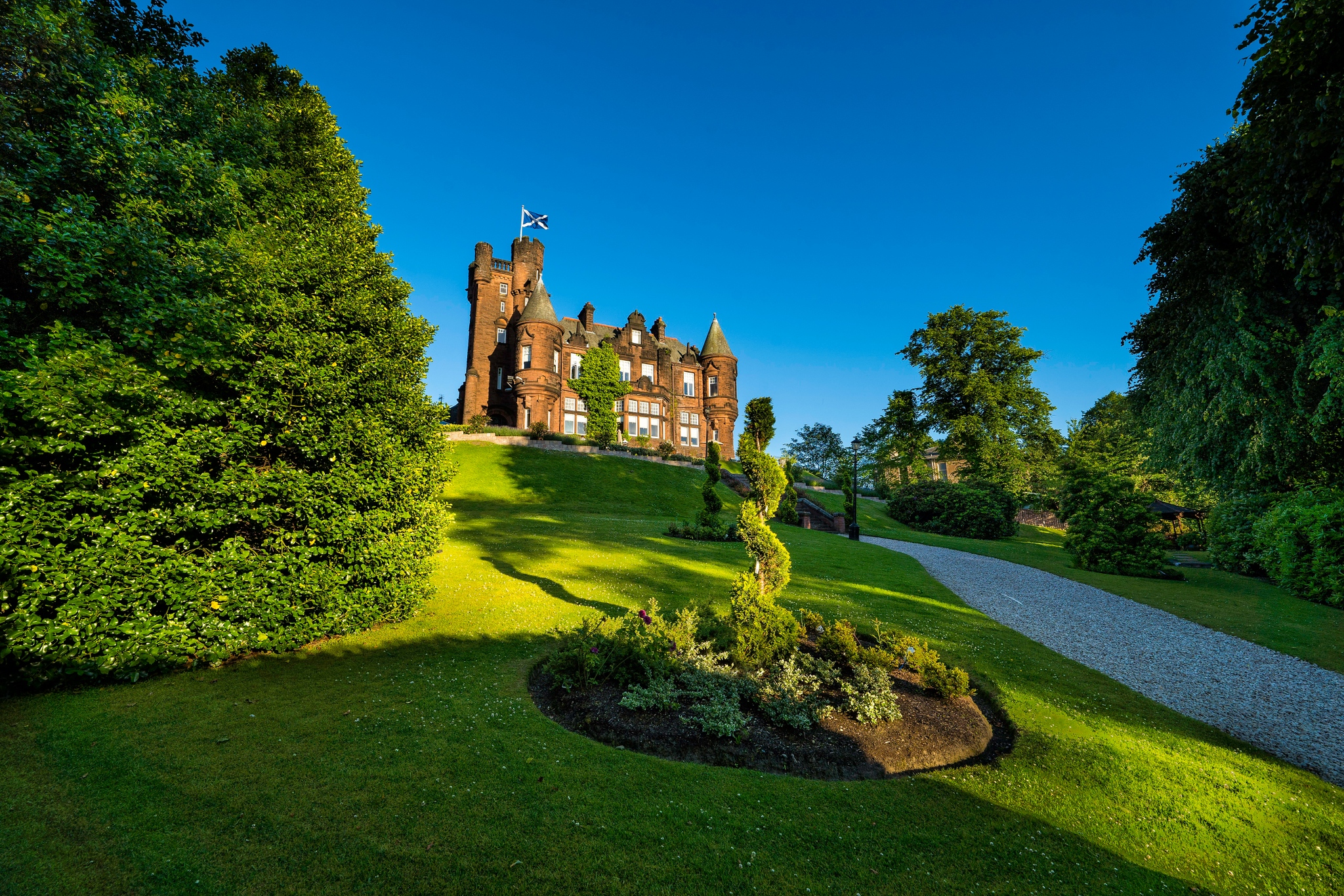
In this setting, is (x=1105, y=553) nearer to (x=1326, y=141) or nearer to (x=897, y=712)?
(x=1326, y=141)

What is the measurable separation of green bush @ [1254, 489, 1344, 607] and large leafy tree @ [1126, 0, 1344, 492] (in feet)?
5.10

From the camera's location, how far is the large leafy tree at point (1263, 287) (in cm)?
1102

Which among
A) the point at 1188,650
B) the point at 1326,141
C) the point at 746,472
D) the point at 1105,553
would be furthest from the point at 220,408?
the point at 1105,553

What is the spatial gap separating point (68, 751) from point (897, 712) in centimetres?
942

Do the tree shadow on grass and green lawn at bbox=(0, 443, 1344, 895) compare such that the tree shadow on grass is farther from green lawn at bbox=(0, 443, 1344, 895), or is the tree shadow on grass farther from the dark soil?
the dark soil

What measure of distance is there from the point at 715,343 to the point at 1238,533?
145ft

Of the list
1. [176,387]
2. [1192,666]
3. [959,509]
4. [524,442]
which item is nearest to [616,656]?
[176,387]

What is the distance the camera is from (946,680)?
7410mm

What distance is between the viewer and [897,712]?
6.77m

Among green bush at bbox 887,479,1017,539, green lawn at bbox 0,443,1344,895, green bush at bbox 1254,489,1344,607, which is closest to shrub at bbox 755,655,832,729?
green lawn at bbox 0,443,1344,895

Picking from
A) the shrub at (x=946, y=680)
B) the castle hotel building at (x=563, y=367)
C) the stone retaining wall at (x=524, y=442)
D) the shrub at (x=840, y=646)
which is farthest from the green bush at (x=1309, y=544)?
the castle hotel building at (x=563, y=367)

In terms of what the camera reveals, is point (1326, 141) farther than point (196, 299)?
Yes

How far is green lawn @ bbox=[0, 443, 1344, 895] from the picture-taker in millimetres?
3969

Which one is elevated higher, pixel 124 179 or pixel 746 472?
pixel 124 179
